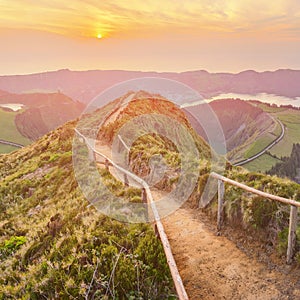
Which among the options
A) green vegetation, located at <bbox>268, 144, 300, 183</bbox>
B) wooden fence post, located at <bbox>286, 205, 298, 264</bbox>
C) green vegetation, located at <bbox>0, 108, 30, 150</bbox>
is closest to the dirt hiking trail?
wooden fence post, located at <bbox>286, 205, 298, 264</bbox>

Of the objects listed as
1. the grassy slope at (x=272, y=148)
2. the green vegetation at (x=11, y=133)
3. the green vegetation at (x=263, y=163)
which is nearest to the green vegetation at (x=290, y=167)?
the green vegetation at (x=263, y=163)

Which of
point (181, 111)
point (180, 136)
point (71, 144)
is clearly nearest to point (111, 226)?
point (71, 144)

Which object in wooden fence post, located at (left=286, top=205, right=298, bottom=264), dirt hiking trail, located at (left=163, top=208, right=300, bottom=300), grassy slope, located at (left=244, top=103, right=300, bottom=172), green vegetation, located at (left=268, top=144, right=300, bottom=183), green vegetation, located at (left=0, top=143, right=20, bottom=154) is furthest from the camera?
green vegetation, located at (left=0, top=143, right=20, bottom=154)

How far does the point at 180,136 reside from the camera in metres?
31.0

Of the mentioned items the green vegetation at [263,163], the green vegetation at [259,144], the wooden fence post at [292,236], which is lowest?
the green vegetation at [263,163]

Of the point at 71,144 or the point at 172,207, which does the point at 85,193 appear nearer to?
the point at 172,207

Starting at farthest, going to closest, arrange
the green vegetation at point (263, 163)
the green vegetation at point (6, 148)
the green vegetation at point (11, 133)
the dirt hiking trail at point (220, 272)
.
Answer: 1. the green vegetation at point (11, 133)
2. the green vegetation at point (6, 148)
3. the green vegetation at point (263, 163)
4. the dirt hiking trail at point (220, 272)

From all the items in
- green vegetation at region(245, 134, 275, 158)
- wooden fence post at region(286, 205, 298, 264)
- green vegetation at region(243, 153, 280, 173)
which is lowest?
green vegetation at region(243, 153, 280, 173)

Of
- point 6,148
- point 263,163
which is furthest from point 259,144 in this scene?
point 6,148

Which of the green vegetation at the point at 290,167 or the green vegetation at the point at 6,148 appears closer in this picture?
the green vegetation at the point at 290,167

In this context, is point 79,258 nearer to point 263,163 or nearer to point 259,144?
point 263,163

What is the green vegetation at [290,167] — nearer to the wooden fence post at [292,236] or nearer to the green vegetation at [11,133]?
the wooden fence post at [292,236]

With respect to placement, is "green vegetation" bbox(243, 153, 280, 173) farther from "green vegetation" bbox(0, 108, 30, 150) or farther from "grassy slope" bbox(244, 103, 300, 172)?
"green vegetation" bbox(0, 108, 30, 150)

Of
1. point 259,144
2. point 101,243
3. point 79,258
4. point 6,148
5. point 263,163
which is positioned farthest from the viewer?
point 259,144
